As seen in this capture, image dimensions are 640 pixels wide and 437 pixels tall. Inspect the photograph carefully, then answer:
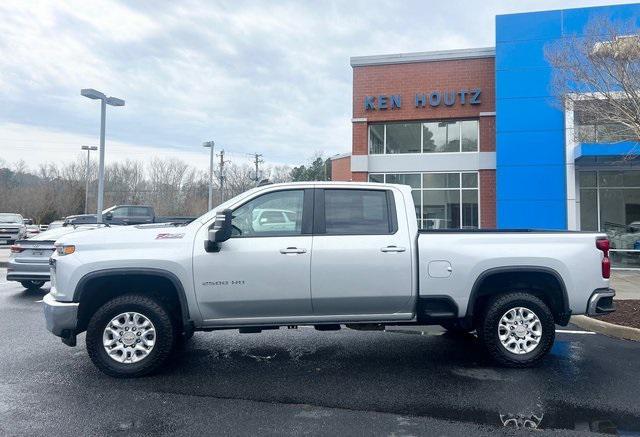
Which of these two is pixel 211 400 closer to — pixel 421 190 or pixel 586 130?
pixel 586 130

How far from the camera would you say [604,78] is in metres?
7.76

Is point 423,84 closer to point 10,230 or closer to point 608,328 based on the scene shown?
point 608,328

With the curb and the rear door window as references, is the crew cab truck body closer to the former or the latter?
the rear door window

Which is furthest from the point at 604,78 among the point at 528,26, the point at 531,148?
the point at 528,26

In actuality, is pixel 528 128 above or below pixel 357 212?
above

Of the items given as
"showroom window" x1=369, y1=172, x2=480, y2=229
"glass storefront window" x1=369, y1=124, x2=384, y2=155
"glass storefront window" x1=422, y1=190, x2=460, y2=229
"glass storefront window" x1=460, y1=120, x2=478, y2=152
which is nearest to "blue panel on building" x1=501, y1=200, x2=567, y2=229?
"showroom window" x1=369, y1=172, x2=480, y2=229

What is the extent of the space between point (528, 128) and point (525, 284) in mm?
12897

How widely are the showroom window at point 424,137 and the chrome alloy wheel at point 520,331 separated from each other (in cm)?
1427

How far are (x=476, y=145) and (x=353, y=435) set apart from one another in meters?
16.7

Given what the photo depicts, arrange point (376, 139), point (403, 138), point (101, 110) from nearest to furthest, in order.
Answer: point (101, 110)
point (403, 138)
point (376, 139)

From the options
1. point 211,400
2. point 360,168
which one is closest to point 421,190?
point 360,168

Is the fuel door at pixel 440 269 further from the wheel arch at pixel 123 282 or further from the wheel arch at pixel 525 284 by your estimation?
the wheel arch at pixel 123 282

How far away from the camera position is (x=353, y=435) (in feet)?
12.1

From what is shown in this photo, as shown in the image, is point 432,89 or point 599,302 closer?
point 599,302
